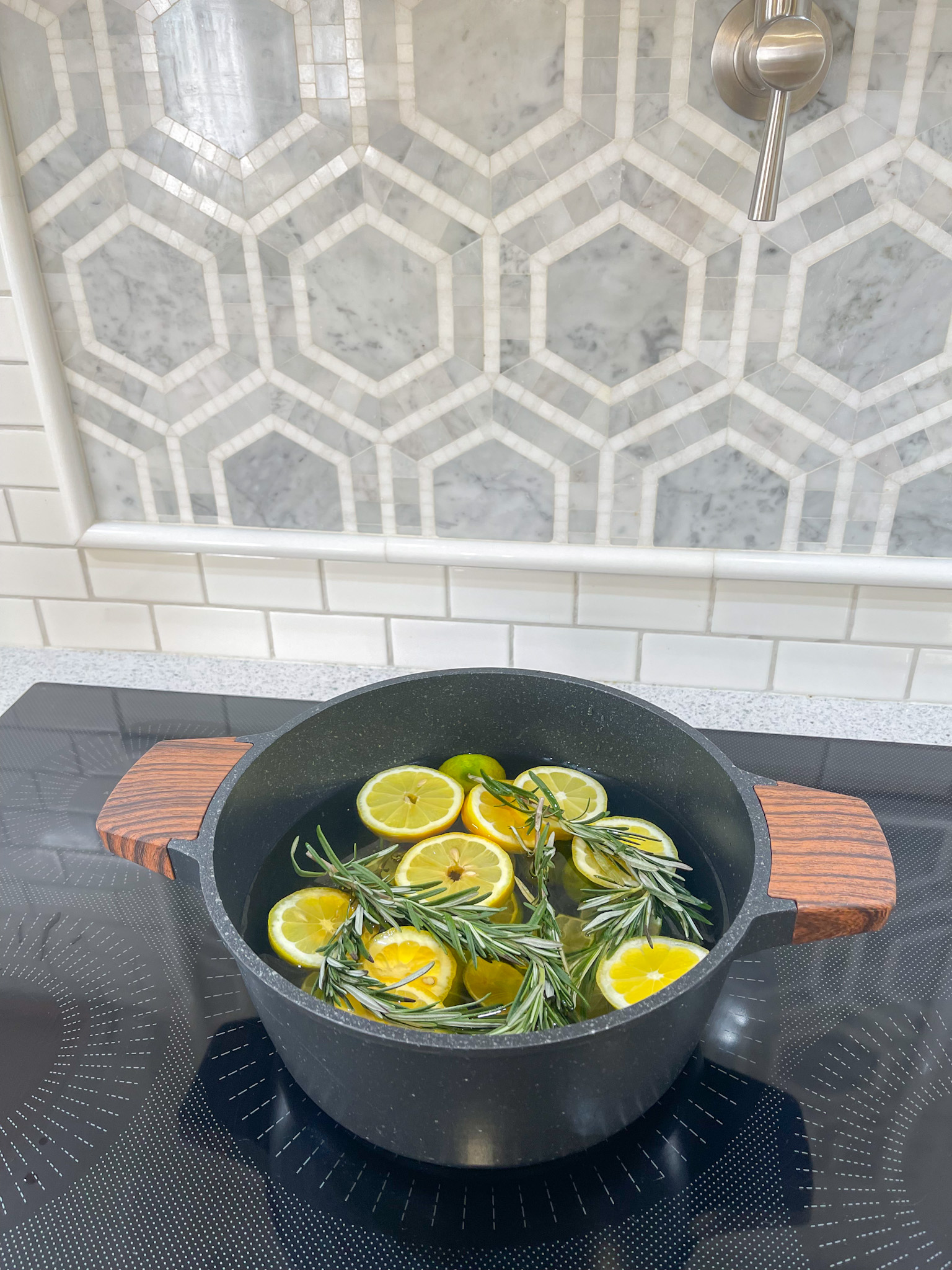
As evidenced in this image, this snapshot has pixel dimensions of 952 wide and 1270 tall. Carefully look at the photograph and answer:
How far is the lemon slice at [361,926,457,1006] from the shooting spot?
1.86ft

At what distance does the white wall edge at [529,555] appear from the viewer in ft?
3.00

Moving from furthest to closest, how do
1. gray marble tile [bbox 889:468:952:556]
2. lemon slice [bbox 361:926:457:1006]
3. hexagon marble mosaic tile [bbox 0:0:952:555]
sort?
gray marble tile [bbox 889:468:952:556]
hexagon marble mosaic tile [bbox 0:0:952:555]
lemon slice [bbox 361:926:457:1006]

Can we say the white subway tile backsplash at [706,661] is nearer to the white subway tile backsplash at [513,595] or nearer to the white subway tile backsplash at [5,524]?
the white subway tile backsplash at [513,595]

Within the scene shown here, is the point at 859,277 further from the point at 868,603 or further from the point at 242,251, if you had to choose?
the point at 242,251

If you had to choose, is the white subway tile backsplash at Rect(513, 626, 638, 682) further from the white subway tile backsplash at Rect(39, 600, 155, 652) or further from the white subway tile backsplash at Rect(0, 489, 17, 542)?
the white subway tile backsplash at Rect(0, 489, 17, 542)

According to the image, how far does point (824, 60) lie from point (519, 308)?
303 mm

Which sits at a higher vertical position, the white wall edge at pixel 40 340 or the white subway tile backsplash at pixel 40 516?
the white wall edge at pixel 40 340

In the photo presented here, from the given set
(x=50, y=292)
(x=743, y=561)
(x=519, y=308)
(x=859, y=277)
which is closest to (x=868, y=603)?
(x=743, y=561)

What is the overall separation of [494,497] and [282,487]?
0.22 m

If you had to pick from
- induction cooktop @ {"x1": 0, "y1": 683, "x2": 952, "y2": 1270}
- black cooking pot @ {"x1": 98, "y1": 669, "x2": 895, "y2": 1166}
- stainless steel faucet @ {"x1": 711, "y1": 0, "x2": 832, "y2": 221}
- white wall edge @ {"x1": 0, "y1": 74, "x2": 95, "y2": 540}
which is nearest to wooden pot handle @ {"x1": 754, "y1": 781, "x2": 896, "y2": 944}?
black cooking pot @ {"x1": 98, "y1": 669, "x2": 895, "y2": 1166}

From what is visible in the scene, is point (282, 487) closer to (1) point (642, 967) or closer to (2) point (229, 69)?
(2) point (229, 69)

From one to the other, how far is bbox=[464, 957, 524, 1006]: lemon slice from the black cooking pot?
0.08 m

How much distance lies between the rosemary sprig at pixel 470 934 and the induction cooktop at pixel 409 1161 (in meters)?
0.11

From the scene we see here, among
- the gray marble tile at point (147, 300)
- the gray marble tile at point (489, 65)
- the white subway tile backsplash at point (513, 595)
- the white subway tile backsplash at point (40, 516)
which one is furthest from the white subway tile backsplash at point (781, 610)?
the white subway tile backsplash at point (40, 516)
